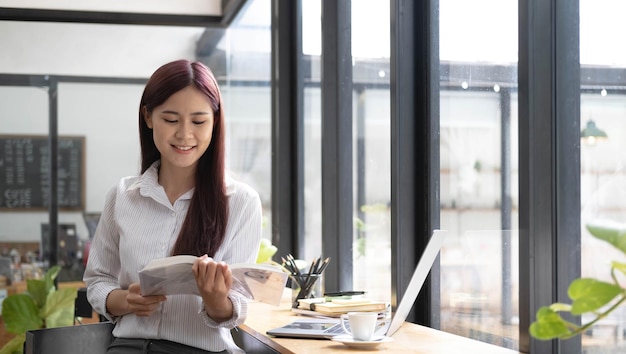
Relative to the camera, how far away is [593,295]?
1.10 meters

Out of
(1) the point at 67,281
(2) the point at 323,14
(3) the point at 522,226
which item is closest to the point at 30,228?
(1) the point at 67,281

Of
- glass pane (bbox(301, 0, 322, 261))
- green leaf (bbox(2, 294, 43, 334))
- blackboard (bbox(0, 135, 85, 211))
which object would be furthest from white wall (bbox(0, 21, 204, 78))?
green leaf (bbox(2, 294, 43, 334))

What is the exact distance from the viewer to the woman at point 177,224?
204 centimetres

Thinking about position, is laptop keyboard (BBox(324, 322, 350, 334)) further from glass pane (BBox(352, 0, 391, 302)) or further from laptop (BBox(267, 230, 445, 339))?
glass pane (BBox(352, 0, 391, 302))

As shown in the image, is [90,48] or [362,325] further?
[90,48]

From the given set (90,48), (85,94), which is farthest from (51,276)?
(90,48)

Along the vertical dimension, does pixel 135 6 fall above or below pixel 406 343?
above

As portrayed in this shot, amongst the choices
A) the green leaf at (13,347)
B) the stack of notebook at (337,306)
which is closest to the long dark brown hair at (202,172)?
the stack of notebook at (337,306)

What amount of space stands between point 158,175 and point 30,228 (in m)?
3.36

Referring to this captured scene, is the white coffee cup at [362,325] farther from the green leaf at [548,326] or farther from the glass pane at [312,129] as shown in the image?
the glass pane at [312,129]

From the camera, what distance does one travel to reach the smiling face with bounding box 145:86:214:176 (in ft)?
6.82

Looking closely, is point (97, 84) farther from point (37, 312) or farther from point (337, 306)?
point (337, 306)

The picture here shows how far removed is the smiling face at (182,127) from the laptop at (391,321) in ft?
2.08

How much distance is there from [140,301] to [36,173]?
3569 mm
